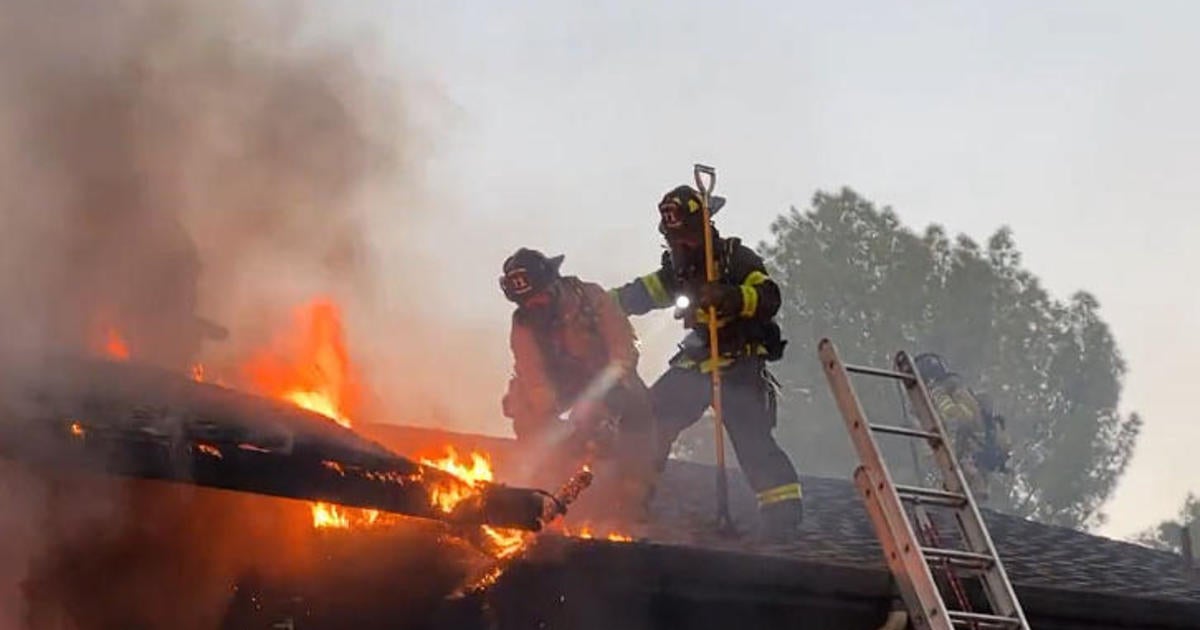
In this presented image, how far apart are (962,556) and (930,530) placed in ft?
2.05

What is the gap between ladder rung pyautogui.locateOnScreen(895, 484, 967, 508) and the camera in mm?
5918

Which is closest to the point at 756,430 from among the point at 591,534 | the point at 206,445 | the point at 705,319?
the point at 705,319

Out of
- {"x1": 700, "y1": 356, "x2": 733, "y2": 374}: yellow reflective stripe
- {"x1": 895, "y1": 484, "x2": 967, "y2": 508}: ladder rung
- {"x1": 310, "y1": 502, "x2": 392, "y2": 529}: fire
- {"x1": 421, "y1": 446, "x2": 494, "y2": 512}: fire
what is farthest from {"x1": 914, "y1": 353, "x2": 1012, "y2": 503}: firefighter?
{"x1": 310, "y1": 502, "x2": 392, "y2": 529}: fire

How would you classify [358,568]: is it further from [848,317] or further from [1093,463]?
[1093,463]

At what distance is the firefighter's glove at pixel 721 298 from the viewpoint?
24.3 feet

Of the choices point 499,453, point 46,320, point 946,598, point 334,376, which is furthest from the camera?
point 499,453

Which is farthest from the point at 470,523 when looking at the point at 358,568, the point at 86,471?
the point at 86,471

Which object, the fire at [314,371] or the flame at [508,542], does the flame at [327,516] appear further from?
the fire at [314,371]

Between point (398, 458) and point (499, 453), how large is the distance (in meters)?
2.57

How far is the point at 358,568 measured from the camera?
5223 mm

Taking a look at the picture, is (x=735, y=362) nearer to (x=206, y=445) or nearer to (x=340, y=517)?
(x=340, y=517)

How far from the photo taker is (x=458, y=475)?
5.86 meters

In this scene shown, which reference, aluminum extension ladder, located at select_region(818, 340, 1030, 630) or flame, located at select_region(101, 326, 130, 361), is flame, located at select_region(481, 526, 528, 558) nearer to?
aluminum extension ladder, located at select_region(818, 340, 1030, 630)

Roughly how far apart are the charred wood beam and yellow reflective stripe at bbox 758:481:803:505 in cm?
242
